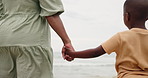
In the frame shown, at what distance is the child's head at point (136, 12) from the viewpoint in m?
2.43

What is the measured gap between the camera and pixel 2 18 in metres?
2.55

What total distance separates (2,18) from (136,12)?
99 centimetres

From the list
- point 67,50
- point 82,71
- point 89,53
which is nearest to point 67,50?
point 67,50

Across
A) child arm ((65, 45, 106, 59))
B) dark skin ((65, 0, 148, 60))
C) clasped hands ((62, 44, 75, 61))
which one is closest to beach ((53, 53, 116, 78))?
clasped hands ((62, 44, 75, 61))

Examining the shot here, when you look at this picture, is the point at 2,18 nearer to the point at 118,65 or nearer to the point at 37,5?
the point at 37,5

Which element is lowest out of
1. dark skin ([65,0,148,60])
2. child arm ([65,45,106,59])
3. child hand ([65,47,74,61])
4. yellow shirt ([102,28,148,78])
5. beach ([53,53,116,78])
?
beach ([53,53,116,78])

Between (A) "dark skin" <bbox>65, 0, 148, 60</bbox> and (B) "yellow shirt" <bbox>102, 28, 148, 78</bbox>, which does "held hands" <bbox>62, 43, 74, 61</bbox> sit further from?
(B) "yellow shirt" <bbox>102, 28, 148, 78</bbox>

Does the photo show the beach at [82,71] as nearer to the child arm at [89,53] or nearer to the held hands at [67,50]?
the held hands at [67,50]

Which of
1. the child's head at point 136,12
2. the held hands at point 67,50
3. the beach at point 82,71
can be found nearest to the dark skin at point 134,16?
the child's head at point 136,12

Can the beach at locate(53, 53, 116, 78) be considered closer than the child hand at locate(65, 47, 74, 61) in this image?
No

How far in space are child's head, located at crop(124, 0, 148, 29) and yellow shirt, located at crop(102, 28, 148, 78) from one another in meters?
0.10

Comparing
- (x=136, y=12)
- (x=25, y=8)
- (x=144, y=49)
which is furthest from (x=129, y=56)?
(x=25, y=8)

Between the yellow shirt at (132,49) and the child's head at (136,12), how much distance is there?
3.8 inches

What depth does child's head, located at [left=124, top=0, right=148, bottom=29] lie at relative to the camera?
2.43 m
